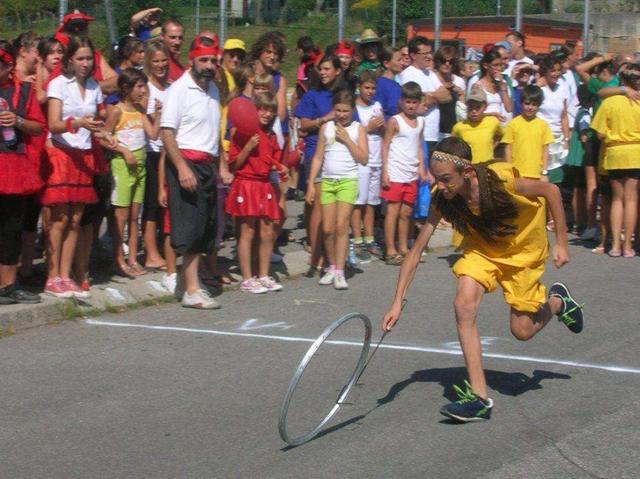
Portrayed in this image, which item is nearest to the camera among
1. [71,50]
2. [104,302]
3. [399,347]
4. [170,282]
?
[399,347]

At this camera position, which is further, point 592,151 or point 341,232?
point 592,151

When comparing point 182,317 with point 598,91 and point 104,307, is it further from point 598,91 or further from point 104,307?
point 598,91

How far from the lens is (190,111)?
9297 mm

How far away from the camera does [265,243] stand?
1016cm

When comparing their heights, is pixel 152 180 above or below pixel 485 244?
above

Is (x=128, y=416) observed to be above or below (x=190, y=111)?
below

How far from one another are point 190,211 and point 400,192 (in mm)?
2930

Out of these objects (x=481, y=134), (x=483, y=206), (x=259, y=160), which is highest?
(x=481, y=134)

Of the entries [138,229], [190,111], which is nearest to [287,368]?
[190,111]

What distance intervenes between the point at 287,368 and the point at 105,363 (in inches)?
50.5

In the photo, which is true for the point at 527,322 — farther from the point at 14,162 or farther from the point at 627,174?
the point at 627,174

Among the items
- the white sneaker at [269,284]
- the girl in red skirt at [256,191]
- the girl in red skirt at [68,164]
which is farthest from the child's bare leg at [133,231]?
the white sneaker at [269,284]

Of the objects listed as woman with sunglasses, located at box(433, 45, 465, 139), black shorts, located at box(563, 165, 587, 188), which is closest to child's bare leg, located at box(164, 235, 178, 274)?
woman with sunglasses, located at box(433, 45, 465, 139)

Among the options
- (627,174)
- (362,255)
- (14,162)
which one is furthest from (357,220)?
(14,162)
